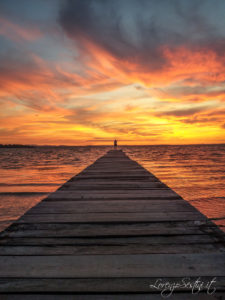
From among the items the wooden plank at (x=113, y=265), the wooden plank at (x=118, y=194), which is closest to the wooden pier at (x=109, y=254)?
the wooden plank at (x=113, y=265)

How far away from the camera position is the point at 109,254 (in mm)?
1912

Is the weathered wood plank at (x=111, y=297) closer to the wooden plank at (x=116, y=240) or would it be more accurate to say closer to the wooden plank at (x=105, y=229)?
the wooden plank at (x=116, y=240)

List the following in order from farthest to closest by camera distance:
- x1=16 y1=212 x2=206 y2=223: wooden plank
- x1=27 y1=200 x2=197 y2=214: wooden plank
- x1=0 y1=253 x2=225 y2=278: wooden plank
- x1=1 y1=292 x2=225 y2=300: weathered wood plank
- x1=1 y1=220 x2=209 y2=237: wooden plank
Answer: x1=27 y1=200 x2=197 y2=214: wooden plank, x1=16 y1=212 x2=206 y2=223: wooden plank, x1=1 y1=220 x2=209 y2=237: wooden plank, x1=0 y1=253 x2=225 y2=278: wooden plank, x1=1 y1=292 x2=225 y2=300: weathered wood plank

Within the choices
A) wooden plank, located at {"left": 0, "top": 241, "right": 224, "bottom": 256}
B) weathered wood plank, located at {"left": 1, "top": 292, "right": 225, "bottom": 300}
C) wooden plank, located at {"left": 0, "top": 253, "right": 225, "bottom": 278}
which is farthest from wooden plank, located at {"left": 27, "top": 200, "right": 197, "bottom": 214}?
weathered wood plank, located at {"left": 1, "top": 292, "right": 225, "bottom": 300}

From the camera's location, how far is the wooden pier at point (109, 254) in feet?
4.80

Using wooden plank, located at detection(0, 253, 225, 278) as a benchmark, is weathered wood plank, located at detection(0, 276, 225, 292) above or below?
below

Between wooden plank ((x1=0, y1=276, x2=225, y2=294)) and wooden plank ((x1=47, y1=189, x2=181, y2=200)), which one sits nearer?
wooden plank ((x1=0, y1=276, x2=225, y2=294))

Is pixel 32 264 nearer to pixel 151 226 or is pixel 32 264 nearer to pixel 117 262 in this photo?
pixel 117 262

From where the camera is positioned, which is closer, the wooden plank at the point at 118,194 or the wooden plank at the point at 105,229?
the wooden plank at the point at 105,229

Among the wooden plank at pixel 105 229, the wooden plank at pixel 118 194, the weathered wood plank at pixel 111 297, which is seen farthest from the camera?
the wooden plank at pixel 118 194

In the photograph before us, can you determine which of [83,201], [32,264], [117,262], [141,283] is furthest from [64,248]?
[83,201]

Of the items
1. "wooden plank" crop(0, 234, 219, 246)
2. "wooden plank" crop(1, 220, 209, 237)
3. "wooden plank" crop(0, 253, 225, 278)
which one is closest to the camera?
"wooden plank" crop(0, 253, 225, 278)

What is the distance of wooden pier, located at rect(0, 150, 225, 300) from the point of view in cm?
146

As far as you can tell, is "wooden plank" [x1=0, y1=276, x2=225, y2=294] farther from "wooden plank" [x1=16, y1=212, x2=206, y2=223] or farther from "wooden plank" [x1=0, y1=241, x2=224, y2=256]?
"wooden plank" [x1=16, y1=212, x2=206, y2=223]
